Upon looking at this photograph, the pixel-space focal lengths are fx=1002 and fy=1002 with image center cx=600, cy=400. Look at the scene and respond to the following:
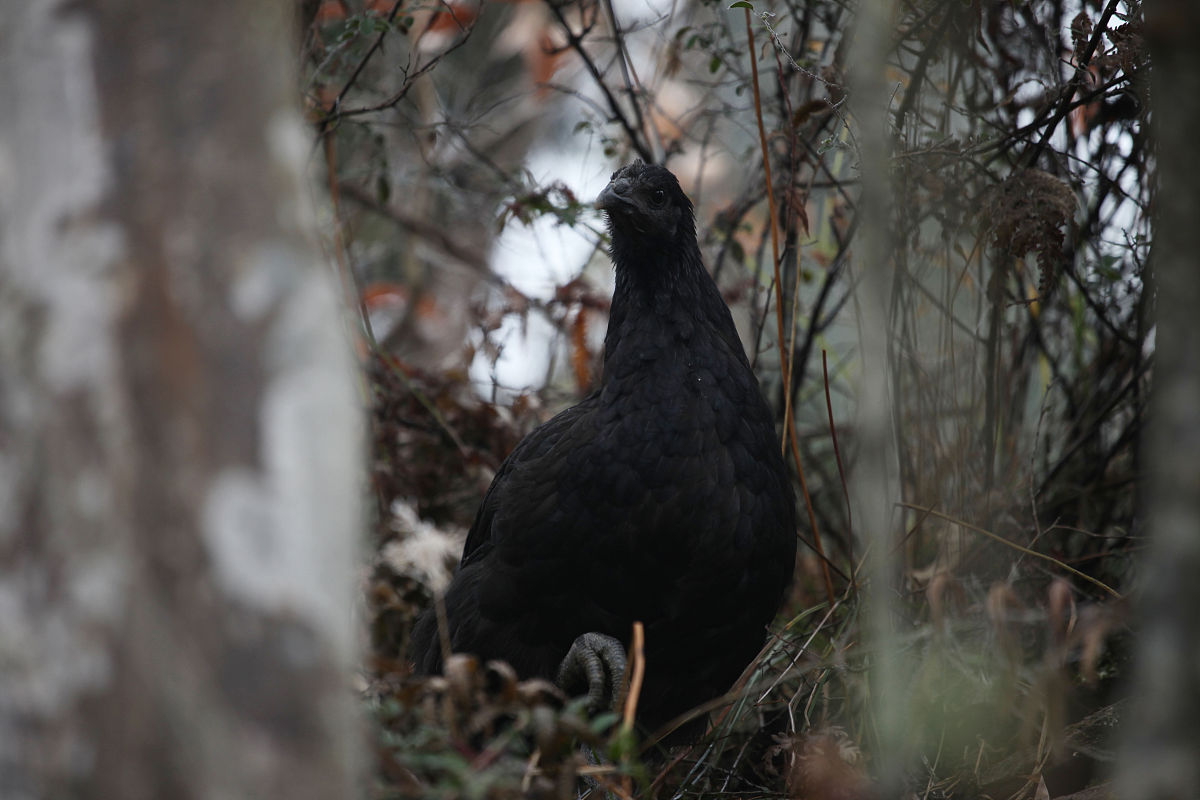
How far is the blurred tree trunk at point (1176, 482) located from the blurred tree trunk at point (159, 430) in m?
0.98

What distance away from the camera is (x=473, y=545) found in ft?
11.1

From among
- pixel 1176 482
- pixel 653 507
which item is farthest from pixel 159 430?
pixel 653 507

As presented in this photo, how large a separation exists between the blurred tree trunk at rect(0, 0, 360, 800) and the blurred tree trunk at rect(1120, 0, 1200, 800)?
3.22 feet

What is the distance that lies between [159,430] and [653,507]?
1719 millimetres

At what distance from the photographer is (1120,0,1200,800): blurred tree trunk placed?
3.88 feet

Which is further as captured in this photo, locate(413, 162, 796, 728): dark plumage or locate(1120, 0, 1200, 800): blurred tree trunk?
locate(413, 162, 796, 728): dark plumage

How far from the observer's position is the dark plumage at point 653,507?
2766mm

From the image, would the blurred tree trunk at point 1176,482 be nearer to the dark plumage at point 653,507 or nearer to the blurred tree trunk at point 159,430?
the blurred tree trunk at point 159,430

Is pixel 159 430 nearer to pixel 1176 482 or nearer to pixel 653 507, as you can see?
pixel 1176 482

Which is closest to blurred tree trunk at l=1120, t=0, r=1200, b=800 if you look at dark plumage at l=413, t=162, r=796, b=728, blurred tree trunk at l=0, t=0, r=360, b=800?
blurred tree trunk at l=0, t=0, r=360, b=800

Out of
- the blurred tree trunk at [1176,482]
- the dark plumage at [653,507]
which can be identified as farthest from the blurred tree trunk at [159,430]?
the dark plumage at [653,507]

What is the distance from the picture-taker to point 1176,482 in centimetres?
120

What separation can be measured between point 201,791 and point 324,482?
1.24 feet

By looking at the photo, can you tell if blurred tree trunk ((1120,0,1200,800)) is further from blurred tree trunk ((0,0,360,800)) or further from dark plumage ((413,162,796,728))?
dark plumage ((413,162,796,728))
